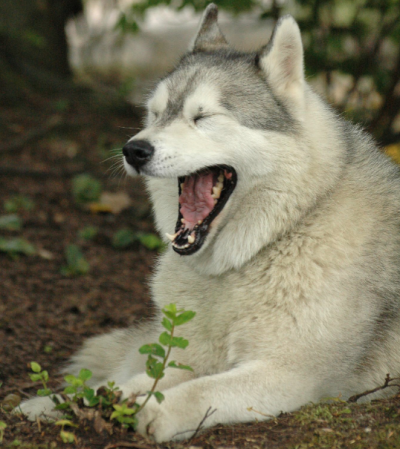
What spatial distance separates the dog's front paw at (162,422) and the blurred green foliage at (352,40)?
557cm

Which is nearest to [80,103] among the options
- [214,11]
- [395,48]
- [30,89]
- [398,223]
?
[30,89]

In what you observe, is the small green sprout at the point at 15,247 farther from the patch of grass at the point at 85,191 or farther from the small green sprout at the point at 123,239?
the patch of grass at the point at 85,191

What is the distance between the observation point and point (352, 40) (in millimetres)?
8656

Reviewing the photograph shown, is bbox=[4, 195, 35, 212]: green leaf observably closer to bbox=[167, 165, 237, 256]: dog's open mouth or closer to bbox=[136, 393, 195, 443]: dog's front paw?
bbox=[167, 165, 237, 256]: dog's open mouth

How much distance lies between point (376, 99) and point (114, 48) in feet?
18.2

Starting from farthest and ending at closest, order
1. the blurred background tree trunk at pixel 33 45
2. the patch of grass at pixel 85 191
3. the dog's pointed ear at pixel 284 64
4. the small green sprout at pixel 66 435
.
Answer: the blurred background tree trunk at pixel 33 45, the patch of grass at pixel 85 191, the dog's pointed ear at pixel 284 64, the small green sprout at pixel 66 435

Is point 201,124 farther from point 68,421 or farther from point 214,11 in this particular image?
point 68,421

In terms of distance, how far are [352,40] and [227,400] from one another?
6876mm

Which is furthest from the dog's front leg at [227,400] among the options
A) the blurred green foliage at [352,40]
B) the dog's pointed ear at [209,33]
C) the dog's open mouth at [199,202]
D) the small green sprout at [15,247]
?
the blurred green foliage at [352,40]

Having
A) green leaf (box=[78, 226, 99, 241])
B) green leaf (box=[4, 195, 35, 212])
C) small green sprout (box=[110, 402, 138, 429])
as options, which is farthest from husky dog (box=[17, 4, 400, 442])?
green leaf (box=[4, 195, 35, 212])

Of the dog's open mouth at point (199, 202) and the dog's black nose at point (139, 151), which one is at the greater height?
the dog's black nose at point (139, 151)

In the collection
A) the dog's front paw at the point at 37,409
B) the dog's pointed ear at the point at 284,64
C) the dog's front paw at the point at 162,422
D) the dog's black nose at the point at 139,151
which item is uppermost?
the dog's pointed ear at the point at 284,64

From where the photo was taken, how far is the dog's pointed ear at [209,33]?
14.6ft

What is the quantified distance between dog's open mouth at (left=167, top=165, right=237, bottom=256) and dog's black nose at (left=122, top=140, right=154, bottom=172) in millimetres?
398
